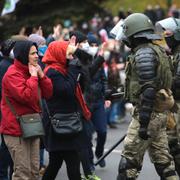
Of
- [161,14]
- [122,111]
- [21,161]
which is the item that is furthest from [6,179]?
[161,14]

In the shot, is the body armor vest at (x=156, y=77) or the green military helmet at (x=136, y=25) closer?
the body armor vest at (x=156, y=77)

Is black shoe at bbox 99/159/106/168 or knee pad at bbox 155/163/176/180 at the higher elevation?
knee pad at bbox 155/163/176/180

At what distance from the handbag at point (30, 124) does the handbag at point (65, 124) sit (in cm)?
34

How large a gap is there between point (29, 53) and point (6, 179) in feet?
6.18

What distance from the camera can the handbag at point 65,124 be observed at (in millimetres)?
7980

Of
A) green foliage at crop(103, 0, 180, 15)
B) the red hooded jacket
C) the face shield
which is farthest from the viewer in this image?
green foliage at crop(103, 0, 180, 15)

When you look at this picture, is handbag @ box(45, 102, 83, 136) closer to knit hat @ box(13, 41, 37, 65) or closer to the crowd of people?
the crowd of people

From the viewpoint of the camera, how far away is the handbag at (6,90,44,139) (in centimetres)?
756

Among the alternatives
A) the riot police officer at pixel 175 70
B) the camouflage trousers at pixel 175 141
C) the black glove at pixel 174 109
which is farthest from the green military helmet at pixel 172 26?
the camouflage trousers at pixel 175 141

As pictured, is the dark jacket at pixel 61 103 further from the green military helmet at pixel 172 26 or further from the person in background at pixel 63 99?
the green military helmet at pixel 172 26

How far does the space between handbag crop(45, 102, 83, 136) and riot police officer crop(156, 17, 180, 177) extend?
4.36 feet

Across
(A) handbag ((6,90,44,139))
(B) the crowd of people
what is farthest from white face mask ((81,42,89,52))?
(A) handbag ((6,90,44,139))

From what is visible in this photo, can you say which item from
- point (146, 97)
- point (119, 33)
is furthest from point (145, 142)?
point (119, 33)

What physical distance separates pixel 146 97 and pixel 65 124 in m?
0.96
